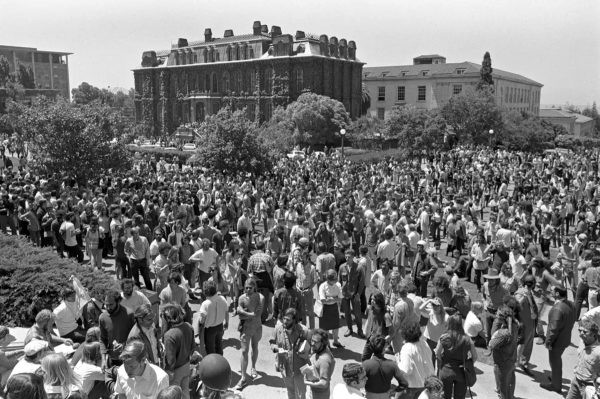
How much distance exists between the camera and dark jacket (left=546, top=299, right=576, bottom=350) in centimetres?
668

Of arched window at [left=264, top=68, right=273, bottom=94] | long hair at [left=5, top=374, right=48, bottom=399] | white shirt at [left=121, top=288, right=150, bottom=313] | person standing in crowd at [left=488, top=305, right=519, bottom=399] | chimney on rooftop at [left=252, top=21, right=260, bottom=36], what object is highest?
chimney on rooftop at [left=252, top=21, right=260, bottom=36]

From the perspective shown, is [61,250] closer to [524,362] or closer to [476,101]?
[524,362]

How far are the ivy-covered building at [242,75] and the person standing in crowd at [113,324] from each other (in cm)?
5120

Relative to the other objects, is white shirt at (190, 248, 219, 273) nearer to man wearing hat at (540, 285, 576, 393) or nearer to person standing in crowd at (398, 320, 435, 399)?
person standing in crowd at (398, 320, 435, 399)

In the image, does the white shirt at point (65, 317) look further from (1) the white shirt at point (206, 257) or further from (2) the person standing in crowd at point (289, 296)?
(1) the white shirt at point (206, 257)

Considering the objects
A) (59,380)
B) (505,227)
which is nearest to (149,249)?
(59,380)

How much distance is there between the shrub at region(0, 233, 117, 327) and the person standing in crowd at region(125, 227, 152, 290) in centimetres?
115

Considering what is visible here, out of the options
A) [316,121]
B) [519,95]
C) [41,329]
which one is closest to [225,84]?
[316,121]

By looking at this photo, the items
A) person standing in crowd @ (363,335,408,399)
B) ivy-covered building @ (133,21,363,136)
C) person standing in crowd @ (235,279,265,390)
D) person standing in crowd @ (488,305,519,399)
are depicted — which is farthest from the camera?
ivy-covered building @ (133,21,363,136)

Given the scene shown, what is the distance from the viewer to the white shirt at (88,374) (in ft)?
16.8

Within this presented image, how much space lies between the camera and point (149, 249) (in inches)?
412

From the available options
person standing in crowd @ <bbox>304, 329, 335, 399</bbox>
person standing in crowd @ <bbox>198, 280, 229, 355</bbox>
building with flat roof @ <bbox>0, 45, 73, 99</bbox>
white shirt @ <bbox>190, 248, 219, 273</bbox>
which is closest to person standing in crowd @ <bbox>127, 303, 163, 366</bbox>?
person standing in crowd @ <bbox>198, 280, 229, 355</bbox>

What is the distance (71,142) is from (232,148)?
644 cm

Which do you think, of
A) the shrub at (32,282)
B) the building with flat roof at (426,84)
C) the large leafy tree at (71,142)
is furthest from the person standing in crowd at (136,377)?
the building with flat roof at (426,84)
